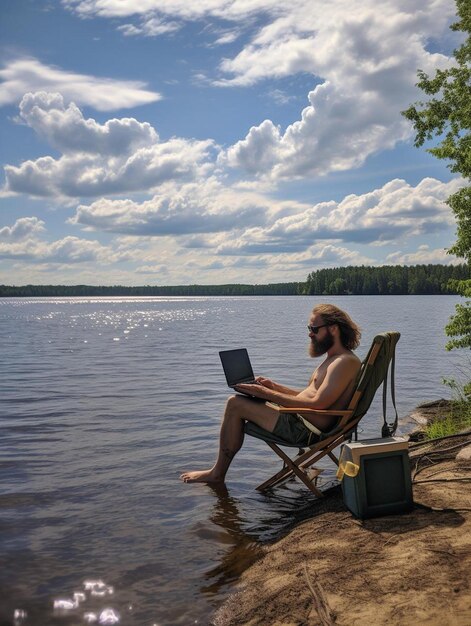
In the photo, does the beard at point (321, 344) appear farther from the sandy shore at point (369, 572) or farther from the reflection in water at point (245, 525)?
the sandy shore at point (369, 572)

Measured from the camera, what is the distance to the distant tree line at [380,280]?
15238 cm

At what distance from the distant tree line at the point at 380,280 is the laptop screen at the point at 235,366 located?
145 m

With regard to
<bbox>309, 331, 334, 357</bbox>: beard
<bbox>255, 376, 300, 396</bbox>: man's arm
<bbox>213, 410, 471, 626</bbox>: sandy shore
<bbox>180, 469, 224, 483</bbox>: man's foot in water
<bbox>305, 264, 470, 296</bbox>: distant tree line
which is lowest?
<bbox>180, 469, 224, 483</bbox>: man's foot in water

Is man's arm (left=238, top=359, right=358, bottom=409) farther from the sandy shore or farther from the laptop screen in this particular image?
the sandy shore

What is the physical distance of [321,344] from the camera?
615 centimetres

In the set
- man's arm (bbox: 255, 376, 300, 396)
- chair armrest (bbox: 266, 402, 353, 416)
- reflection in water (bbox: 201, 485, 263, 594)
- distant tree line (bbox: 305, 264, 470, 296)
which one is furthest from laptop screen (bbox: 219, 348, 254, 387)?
distant tree line (bbox: 305, 264, 470, 296)

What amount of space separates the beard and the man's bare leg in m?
0.76

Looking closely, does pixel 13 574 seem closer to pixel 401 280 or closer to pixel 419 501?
pixel 419 501

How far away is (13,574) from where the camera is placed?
15.4 ft

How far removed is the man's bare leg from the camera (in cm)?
605

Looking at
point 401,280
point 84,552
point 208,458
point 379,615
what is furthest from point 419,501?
point 401,280

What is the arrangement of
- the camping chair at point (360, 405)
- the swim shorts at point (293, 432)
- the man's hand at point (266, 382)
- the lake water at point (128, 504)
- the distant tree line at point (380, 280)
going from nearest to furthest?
1. the lake water at point (128, 504)
2. the camping chair at point (360, 405)
3. the swim shorts at point (293, 432)
4. the man's hand at point (266, 382)
5. the distant tree line at point (380, 280)

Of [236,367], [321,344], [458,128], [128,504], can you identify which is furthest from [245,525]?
[458,128]

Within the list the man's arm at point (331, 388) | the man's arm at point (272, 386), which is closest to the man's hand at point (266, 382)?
the man's arm at point (272, 386)
